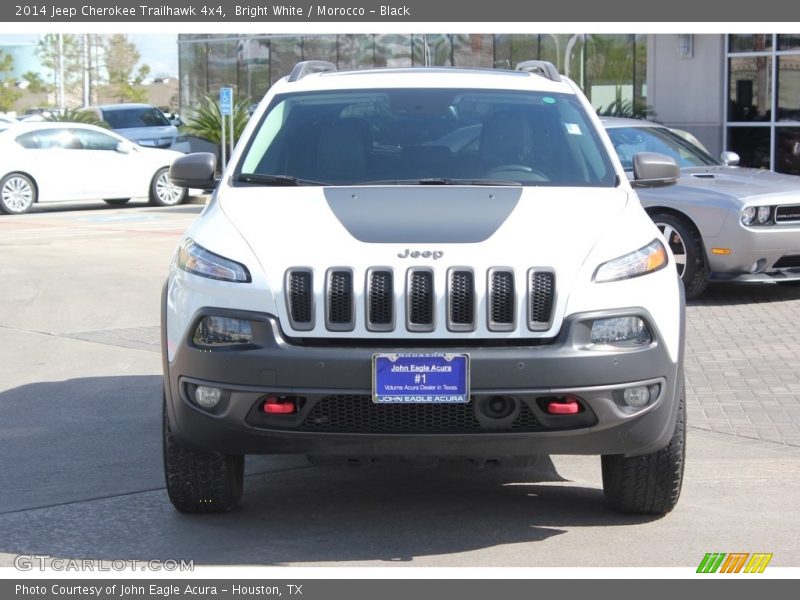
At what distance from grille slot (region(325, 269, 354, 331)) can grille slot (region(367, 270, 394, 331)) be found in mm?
70

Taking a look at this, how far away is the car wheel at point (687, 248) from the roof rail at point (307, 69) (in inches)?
217

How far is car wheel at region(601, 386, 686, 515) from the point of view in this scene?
5.29 meters

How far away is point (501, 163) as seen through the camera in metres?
6.08

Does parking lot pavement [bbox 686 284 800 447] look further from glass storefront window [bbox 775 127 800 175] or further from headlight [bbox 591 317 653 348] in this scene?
glass storefront window [bbox 775 127 800 175]

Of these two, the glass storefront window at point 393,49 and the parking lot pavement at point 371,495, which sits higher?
the glass storefront window at point 393,49

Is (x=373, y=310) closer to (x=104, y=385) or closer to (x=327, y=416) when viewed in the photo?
(x=327, y=416)

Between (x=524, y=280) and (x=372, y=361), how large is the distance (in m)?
0.63

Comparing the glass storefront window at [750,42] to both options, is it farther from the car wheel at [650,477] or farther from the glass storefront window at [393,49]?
the car wheel at [650,477]

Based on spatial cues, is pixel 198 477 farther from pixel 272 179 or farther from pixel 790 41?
pixel 790 41

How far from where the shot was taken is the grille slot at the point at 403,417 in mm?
4883

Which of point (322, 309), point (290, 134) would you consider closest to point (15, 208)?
point (290, 134)

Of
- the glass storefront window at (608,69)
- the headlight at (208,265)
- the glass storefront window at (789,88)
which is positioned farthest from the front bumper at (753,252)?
the glass storefront window at (608,69)

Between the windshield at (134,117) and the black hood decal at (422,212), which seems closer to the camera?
the black hood decal at (422,212)

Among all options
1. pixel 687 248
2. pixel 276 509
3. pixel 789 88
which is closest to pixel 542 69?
pixel 276 509
